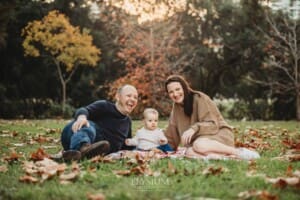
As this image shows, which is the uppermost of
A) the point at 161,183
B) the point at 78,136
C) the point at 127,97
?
the point at 127,97

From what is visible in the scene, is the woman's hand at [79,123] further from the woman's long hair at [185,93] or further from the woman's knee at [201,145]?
the woman's knee at [201,145]

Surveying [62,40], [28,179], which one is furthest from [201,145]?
[62,40]

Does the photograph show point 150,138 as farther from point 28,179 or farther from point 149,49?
point 149,49

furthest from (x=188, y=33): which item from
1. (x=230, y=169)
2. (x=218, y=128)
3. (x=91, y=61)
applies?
(x=230, y=169)

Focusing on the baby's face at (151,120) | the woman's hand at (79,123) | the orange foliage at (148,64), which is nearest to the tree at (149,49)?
the orange foliage at (148,64)

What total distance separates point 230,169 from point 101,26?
18872mm

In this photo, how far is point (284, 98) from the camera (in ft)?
66.2

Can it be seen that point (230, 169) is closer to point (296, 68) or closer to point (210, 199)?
point (210, 199)

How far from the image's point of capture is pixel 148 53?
18.8 meters

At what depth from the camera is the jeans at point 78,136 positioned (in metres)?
4.39

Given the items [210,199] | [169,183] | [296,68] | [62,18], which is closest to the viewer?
[210,199]

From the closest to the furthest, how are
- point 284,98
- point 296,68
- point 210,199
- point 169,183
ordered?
point 210,199, point 169,183, point 296,68, point 284,98

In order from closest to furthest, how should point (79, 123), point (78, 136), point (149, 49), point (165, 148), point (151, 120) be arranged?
point (78, 136) → point (79, 123) → point (165, 148) → point (151, 120) → point (149, 49)

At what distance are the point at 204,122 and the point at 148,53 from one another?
46.3 ft
